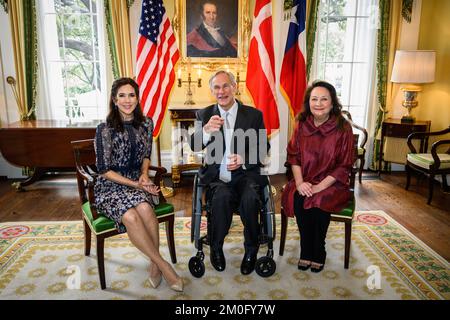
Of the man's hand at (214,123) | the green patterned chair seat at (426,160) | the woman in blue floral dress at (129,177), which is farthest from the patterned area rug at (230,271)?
the green patterned chair seat at (426,160)

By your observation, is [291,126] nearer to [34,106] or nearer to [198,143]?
[198,143]

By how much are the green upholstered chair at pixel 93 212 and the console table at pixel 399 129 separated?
10.6ft

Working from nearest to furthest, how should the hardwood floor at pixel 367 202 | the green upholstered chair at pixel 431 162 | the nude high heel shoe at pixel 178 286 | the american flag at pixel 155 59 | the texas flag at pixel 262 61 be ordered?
the nude high heel shoe at pixel 178 286, the hardwood floor at pixel 367 202, the texas flag at pixel 262 61, the american flag at pixel 155 59, the green upholstered chair at pixel 431 162

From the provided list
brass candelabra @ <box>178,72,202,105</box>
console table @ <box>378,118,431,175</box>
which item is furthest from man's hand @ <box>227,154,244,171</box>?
console table @ <box>378,118,431,175</box>

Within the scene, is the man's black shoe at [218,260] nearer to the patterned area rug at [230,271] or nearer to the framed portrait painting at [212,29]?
the patterned area rug at [230,271]

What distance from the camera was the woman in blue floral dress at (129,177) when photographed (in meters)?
2.48

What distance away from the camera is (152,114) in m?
4.04

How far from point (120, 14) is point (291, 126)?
246cm

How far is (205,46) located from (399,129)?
253 centimetres

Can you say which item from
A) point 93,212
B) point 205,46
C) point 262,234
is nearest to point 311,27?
point 205,46

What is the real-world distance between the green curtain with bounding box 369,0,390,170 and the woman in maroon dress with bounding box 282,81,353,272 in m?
2.63

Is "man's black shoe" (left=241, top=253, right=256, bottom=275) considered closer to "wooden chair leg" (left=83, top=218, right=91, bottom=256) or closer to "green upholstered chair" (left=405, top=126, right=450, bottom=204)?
"wooden chair leg" (left=83, top=218, right=91, bottom=256)
